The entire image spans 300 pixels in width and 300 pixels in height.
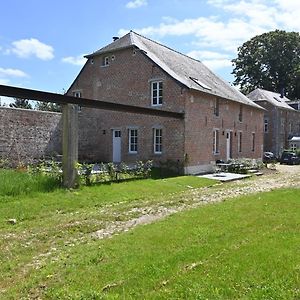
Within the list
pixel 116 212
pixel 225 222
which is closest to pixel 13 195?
pixel 116 212

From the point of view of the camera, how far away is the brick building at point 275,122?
42250 mm

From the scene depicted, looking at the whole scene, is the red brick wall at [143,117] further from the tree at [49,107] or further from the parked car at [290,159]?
the tree at [49,107]

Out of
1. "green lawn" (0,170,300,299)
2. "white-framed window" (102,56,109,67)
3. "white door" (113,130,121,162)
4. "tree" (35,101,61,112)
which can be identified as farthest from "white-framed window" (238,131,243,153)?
"tree" (35,101,61,112)

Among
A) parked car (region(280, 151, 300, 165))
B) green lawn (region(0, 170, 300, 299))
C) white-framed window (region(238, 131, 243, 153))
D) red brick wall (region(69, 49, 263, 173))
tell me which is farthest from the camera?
parked car (region(280, 151, 300, 165))

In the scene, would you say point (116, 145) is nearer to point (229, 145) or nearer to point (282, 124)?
point (229, 145)

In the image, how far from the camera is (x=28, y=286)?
4996mm

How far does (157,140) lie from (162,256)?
16.8 m

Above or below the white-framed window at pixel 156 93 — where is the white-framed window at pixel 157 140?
below

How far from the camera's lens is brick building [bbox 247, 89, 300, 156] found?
42.2 metres

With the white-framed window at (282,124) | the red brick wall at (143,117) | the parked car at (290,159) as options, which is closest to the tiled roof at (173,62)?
the red brick wall at (143,117)

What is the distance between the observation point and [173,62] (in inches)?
990

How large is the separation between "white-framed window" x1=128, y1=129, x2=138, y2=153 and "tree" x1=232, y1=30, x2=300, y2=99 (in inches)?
1594

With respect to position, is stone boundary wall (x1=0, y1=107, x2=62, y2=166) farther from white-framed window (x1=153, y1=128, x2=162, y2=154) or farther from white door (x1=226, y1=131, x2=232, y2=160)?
white door (x1=226, y1=131, x2=232, y2=160)

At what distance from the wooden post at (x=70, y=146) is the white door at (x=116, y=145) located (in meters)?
10.5
